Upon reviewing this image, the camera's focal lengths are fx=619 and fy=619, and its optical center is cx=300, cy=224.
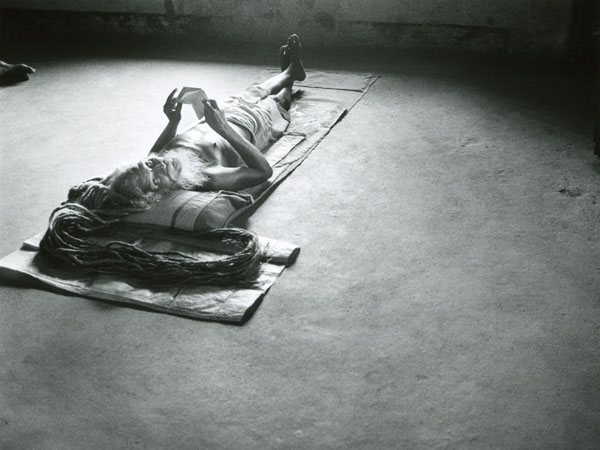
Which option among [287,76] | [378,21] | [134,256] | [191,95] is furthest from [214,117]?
[378,21]

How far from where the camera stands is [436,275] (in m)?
2.51

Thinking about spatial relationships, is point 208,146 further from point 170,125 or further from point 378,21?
point 378,21

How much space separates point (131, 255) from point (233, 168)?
2.38 feet

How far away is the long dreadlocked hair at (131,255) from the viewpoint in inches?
97.6

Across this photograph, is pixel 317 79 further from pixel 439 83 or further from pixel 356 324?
pixel 356 324

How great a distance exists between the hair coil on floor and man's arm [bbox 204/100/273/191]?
1.17ft

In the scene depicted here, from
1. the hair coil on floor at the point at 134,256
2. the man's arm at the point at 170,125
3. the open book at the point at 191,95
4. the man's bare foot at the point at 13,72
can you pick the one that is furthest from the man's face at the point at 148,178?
the man's bare foot at the point at 13,72

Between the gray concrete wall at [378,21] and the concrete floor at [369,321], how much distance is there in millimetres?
1409

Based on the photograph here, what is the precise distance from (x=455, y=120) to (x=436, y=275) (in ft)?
6.13

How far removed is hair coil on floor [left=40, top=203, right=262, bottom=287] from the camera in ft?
8.13

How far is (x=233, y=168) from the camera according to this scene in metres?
3.04

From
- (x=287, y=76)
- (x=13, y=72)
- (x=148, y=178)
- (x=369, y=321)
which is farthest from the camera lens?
(x=13, y=72)

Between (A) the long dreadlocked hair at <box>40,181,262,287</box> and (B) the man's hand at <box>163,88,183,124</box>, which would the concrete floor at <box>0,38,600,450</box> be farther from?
(B) the man's hand at <box>163,88,183,124</box>

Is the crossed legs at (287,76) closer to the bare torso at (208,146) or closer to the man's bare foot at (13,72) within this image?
the bare torso at (208,146)
